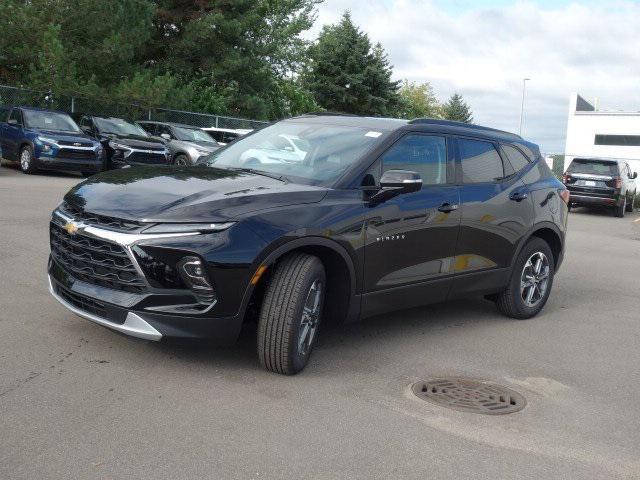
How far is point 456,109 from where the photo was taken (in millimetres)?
96000

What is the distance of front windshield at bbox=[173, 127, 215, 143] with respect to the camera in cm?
2184

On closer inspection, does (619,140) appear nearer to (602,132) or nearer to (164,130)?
(602,132)

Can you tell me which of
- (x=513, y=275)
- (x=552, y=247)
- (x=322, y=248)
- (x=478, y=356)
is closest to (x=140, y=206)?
(x=322, y=248)

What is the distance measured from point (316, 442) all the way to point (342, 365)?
134 centimetres

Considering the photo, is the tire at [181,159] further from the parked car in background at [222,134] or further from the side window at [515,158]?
the side window at [515,158]

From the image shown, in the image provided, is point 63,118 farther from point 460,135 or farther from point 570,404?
point 570,404

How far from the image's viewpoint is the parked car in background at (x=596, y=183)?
22.3 m

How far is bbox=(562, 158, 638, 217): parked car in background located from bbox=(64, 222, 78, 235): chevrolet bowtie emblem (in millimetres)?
19392

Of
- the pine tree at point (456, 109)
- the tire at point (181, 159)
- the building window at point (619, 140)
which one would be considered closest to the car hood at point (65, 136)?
the tire at point (181, 159)

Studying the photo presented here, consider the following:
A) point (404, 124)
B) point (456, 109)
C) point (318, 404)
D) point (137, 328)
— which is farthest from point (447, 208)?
point (456, 109)

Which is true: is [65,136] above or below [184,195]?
above

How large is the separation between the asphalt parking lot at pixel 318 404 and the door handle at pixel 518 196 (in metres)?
1.13

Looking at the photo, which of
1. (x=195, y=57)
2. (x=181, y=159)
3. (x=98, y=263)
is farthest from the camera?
(x=195, y=57)

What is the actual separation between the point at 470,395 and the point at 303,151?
213 centimetres
